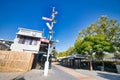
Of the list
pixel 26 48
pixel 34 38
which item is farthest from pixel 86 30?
pixel 26 48

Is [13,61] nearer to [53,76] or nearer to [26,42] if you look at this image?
[53,76]

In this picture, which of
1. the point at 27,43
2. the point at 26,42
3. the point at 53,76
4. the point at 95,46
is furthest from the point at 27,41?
the point at 95,46

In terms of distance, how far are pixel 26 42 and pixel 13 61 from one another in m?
7.80

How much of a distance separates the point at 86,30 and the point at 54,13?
17.8m

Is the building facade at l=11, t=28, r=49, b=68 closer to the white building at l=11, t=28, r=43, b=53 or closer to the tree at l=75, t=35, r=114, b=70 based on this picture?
the white building at l=11, t=28, r=43, b=53

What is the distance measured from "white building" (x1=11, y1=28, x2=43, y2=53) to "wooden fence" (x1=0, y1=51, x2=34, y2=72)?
6455mm

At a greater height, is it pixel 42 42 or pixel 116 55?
pixel 42 42

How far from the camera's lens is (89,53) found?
20531 mm

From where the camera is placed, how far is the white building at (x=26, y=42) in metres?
20.1

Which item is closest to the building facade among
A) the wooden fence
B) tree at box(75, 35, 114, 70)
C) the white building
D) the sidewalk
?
the white building

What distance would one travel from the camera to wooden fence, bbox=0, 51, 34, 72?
1262 cm

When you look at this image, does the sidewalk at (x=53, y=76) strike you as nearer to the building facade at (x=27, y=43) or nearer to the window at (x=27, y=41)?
the building facade at (x=27, y=43)

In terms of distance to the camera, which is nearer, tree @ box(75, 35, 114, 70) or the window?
tree @ box(75, 35, 114, 70)

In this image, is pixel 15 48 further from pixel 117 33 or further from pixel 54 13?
pixel 117 33
